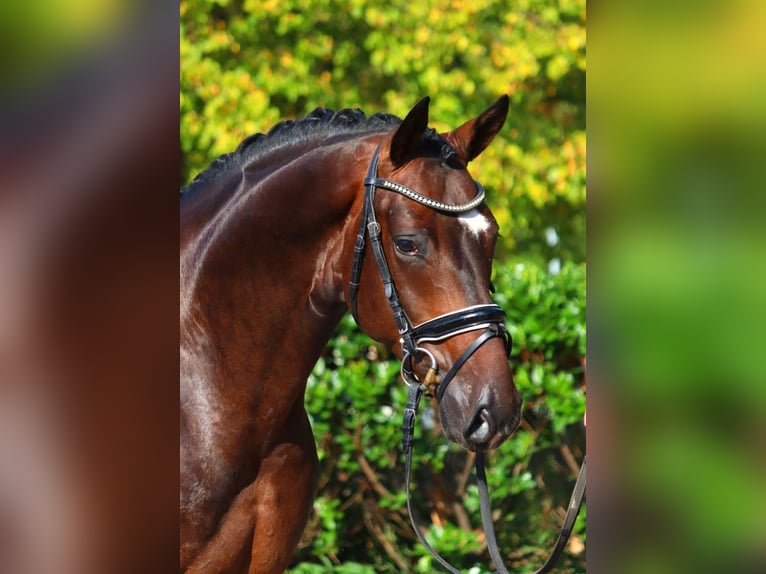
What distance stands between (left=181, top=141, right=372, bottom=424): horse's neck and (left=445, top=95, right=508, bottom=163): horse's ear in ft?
1.12

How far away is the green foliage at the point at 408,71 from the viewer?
6938 mm

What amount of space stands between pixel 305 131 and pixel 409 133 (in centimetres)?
43

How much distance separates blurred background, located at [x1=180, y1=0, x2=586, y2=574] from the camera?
486 cm

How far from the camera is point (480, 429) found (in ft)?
7.91

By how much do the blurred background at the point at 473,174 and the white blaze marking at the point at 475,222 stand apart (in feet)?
7.61

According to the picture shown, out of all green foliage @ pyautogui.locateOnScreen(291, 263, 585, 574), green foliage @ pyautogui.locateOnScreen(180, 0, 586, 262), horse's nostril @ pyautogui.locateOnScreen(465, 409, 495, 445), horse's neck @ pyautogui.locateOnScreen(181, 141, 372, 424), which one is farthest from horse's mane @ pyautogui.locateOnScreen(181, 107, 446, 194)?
green foliage @ pyautogui.locateOnScreen(180, 0, 586, 262)

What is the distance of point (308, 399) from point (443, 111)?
313 cm

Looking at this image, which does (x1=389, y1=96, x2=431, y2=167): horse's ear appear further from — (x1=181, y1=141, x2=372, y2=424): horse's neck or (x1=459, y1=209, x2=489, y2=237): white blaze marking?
(x1=459, y1=209, x2=489, y2=237): white blaze marking
